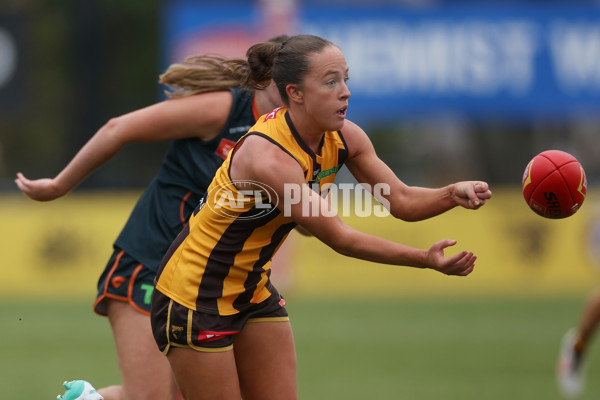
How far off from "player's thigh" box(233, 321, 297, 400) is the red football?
1279 millimetres

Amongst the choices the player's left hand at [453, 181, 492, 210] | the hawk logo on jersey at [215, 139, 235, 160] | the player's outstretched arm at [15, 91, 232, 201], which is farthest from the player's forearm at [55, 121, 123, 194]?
the player's left hand at [453, 181, 492, 210]

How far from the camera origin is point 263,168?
360cm

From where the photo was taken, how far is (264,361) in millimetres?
4035

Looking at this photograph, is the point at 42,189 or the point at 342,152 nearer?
the point at 342,152

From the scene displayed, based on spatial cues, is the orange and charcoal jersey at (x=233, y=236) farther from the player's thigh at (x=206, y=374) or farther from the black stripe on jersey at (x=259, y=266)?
the player's thigh at (x=206, y=374)

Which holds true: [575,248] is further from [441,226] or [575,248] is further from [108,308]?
[108,308]

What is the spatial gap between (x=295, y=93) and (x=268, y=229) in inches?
23.1

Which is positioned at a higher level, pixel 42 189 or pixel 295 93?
pixel 295 93

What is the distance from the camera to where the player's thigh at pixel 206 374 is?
12.4 ft

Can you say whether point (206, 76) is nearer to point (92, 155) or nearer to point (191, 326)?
point (92, 155)

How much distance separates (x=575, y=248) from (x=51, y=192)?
9928mm

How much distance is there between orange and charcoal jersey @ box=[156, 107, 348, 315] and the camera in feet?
12.2

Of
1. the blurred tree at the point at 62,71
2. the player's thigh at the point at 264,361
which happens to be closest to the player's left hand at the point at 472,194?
the player's thigh at the point at 264,361

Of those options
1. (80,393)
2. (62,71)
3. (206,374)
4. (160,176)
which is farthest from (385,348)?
(62,71)
